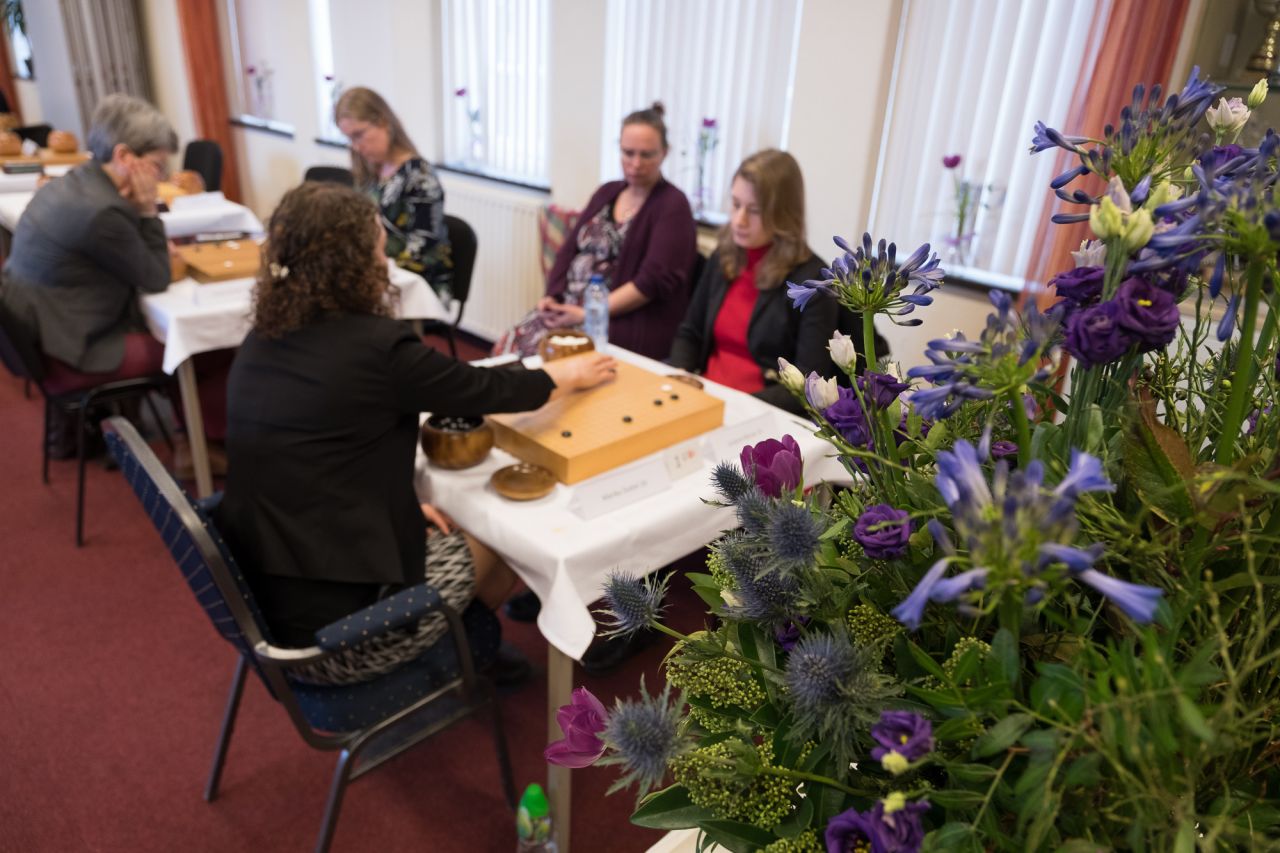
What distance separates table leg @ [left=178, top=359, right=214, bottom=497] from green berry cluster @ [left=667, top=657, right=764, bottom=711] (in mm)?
2563

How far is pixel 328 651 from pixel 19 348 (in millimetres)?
1828

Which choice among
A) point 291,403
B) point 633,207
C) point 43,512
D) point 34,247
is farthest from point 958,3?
point 43,512

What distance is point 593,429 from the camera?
1806mm

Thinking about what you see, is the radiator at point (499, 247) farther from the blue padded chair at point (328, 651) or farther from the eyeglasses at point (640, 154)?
the blue padded chair at point (328, 651)

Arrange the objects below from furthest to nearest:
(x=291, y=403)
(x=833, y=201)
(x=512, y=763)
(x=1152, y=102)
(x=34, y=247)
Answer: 1. (x=833, y=201)
2. (x=34, y=247)
3. (x=512, y=763)
4. (x=291, y=403)
5. (x=1152, y=102)

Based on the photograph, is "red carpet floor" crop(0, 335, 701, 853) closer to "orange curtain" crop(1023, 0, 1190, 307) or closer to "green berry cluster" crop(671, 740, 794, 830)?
"green berry cluster" crop(671, 740, 794, 830)

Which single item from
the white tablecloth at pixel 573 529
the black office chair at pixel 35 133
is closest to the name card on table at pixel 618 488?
the white tablecloth at pixel 573 529

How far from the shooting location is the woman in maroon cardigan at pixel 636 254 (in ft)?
10.00

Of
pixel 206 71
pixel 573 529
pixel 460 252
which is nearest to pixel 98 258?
pixel 460 252

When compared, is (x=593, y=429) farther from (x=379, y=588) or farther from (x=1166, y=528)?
(x=1166, y=528)

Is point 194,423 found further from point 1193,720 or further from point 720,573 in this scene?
point 1193,720

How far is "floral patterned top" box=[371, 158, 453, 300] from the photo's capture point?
3418 mm

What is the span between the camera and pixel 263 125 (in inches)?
243

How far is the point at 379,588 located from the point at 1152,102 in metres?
1.53
